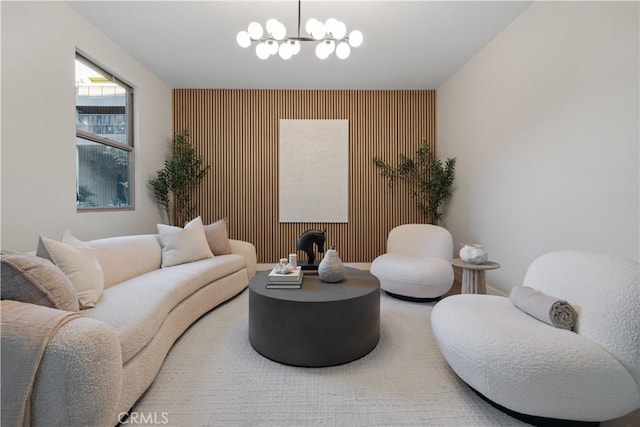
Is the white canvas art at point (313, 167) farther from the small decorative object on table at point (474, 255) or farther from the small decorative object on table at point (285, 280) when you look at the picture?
the small decorative object on table at point (285, 280)

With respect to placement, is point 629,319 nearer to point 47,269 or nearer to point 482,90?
point 47,269

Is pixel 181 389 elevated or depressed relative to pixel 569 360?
depressed

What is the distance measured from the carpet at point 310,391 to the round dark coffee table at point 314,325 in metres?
0.07

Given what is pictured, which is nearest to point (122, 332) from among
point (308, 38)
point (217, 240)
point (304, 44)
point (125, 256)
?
point (125, 256)

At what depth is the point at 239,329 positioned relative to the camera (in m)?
2.30

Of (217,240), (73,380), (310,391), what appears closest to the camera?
(73,380)

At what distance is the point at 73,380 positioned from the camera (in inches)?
38.9

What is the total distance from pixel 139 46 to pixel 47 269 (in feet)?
9.78

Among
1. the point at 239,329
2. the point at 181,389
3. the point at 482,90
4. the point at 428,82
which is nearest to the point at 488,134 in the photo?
the point at 482,90

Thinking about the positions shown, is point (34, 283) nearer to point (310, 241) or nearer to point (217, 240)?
point (310, 241)

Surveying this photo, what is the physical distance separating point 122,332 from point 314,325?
40.5 inches

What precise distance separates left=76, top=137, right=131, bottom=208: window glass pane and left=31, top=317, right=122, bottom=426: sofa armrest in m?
2.26

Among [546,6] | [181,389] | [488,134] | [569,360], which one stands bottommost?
[181,389]

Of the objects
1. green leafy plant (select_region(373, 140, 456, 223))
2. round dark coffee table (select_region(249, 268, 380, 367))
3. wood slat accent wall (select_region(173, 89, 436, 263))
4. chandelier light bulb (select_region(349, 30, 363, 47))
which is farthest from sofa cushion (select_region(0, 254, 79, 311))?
green leafy plant (select_region(373, 140, 456, 223))
